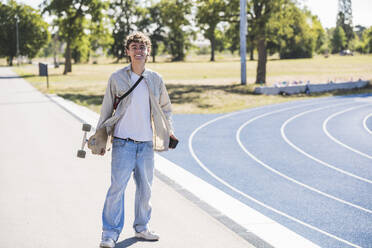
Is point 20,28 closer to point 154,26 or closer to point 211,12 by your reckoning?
point 154,26

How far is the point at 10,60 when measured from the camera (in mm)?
85688

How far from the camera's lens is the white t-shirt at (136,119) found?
13.9 ft

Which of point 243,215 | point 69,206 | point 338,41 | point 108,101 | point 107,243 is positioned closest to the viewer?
point 107,243

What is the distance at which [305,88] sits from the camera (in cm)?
2686

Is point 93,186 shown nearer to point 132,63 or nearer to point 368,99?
point 132,63

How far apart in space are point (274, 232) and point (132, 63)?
2352mm

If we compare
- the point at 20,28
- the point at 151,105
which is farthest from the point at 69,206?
the point at 20,28

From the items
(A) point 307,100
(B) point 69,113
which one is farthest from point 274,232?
(A) point 307,100

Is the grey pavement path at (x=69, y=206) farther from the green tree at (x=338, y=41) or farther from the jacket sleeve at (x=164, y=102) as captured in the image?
the green tree at (x=338, y=41)

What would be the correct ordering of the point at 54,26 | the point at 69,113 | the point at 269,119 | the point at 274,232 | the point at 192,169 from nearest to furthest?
the point at 274,232 < the point at 192,169 < the point at 69,113 < the point at 269,119 < the point at 54,26

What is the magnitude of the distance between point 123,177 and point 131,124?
0.51 meters

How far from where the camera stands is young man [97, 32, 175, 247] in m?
4.23

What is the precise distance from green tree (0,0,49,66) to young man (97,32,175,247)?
8243 centimetres

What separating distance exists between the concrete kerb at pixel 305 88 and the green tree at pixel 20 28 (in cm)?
6462
